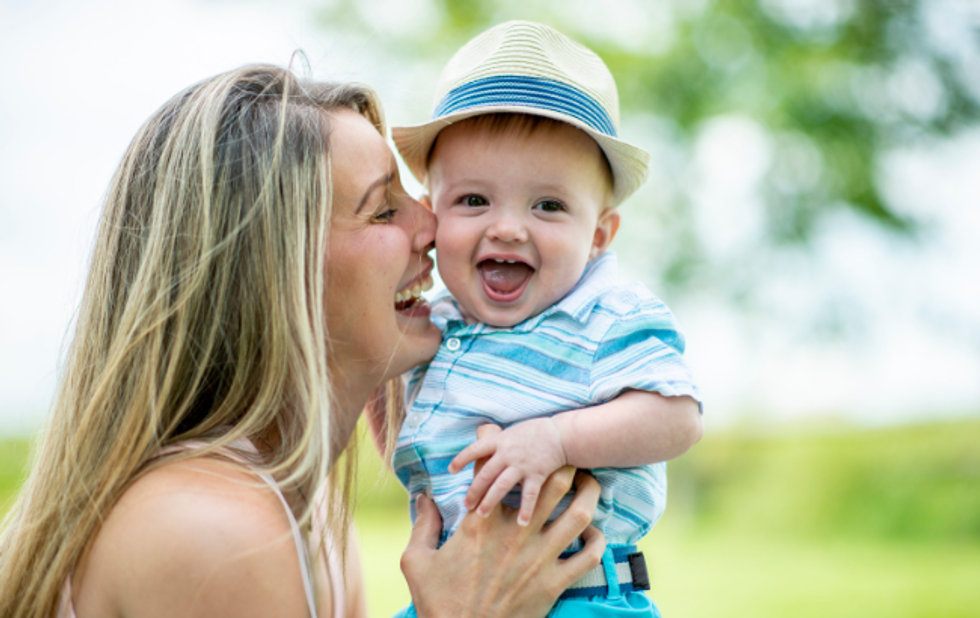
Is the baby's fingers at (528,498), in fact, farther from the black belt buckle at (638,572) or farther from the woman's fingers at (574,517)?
the black belt buckle at (638,572)

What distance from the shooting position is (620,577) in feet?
5.96

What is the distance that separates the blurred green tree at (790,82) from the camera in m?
6.93

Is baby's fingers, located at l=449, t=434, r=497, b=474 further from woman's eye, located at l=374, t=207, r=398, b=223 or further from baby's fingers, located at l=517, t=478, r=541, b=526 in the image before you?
woman's eye, located at l=374, t=207, r=398, b=223

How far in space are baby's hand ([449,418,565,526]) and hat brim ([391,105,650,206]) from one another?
69 cm

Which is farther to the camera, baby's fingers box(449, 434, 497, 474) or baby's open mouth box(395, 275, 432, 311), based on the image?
baby's open mouth box(395, 275, 432, 311)

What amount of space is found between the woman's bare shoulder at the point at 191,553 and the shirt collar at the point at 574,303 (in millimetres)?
663

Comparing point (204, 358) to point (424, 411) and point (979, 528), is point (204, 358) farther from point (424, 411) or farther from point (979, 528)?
point (979, 528)

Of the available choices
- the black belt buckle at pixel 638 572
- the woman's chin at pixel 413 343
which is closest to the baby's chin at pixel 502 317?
the woman's chin at pixel 413 343

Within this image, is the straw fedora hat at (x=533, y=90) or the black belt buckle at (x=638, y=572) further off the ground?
the straw fedora hat at (x=533, y=90)

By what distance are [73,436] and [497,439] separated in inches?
34.1

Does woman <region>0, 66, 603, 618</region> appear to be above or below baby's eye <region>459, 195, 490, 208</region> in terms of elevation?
below

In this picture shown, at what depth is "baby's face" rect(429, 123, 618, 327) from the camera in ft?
6.14

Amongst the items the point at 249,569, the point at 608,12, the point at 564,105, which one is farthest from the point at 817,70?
the point at 249,569

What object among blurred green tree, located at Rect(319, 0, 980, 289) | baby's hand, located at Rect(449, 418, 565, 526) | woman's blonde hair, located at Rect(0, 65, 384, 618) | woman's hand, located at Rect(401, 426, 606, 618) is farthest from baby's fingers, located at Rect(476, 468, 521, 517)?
blurred green tree, located at Rect(319, 0, 980, 289)
